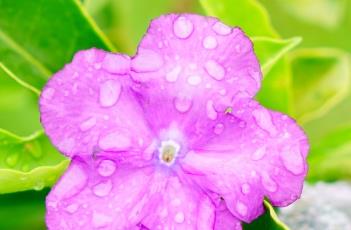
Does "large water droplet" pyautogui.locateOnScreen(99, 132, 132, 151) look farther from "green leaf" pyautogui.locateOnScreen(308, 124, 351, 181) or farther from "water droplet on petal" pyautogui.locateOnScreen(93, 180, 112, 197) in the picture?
"green leaf" pyautogui.locateOnScreen(308, 124, 351, 181)

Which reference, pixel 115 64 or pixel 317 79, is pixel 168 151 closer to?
pixel 115 64

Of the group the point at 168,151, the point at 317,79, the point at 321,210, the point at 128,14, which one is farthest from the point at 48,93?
the point at 128,14

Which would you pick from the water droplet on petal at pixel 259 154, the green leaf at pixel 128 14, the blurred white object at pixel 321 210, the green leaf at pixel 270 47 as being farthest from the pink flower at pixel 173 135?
the green leaf at pixel 128 14

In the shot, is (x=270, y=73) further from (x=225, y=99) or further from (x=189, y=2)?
(x=189, y=2)

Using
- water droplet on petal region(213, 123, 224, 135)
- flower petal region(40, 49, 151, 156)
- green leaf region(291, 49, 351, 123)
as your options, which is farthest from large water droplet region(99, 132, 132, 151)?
green leaf region(291, 49, 351, 123)

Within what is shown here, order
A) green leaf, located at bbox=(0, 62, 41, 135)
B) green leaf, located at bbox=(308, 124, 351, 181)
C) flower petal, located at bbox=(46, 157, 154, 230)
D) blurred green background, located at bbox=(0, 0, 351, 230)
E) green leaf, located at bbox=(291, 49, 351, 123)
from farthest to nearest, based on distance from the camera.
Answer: green leaf, located at bbox=(0, 62, 41, 135), green leaf, located at bbox=(291, 49, 351, 123), green leaf, located at bbox=(308, 124, 351, 181), blurred green background, located at bbox=(0, 0, 351, 230), flower petal, located at bbox=(46, 157, 154, 230)

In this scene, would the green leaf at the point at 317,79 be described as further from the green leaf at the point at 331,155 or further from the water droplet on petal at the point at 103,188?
the water droplet on petal at the point at 103,188
